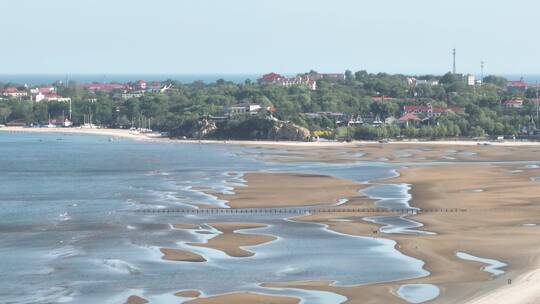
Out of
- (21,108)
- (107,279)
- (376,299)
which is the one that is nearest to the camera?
(376,299)

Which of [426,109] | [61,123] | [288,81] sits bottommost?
[61,123]

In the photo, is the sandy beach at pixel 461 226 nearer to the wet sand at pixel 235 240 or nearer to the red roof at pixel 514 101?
the wet sand at pixel 235 240

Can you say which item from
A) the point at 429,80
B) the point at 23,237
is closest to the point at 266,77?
the point at 429,80

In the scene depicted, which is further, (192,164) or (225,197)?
(192,164)

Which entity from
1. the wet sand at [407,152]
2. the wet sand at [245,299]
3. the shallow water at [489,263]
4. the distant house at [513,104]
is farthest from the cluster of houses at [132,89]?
the wet sand at [245,299]

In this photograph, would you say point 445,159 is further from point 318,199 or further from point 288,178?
point 318,199

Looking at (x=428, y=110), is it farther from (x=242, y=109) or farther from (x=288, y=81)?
(x=288, y=81)

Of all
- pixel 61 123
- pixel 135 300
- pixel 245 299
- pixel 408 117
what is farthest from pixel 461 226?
pixel 61 123
